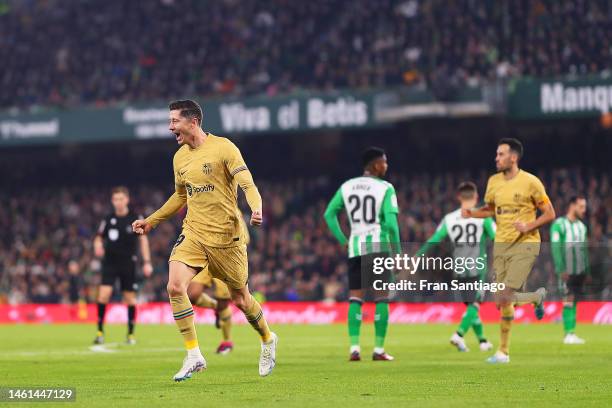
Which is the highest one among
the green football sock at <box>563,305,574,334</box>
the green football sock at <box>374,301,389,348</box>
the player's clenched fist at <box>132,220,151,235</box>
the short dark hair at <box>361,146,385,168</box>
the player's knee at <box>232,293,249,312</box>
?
the short dark hair at <box>361,146,385,168</box>

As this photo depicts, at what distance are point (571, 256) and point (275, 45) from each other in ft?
63.5

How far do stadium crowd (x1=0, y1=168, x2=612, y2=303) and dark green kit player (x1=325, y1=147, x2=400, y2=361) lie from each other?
15.8m

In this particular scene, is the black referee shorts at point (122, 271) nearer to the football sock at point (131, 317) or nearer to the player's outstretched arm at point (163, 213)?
the football sock at point (131, 317)

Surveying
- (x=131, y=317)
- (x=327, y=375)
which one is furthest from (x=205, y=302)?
(x=327, y=375)

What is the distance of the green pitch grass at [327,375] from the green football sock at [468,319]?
47 centimetres

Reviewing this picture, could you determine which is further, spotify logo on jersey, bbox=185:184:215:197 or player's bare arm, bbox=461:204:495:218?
player's bare arm, bbox=461:204:495:218

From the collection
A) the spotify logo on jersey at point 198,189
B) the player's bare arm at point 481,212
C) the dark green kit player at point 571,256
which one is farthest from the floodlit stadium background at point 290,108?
the spotify logo on jersey at point 198,189

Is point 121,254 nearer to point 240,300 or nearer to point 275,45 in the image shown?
point 240,300

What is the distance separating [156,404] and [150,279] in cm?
2674

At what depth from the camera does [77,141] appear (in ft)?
123

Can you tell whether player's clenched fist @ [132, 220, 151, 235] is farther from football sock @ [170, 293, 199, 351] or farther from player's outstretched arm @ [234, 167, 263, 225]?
player's outstretched arm @ [234, 167, 263, 225]

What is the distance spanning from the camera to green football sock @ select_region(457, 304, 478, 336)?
16484mm

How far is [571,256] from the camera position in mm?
18750

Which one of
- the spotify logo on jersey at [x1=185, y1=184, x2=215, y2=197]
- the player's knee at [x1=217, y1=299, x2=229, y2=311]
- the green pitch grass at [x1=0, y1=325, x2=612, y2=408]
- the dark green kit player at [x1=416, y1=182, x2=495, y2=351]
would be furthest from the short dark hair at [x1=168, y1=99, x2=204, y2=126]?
the dark green kit player at [x1=416, y1=182, x2=495, y2=351]
